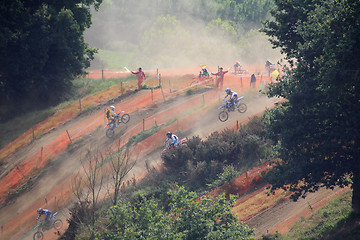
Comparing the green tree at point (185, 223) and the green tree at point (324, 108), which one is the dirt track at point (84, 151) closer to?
the green tree at point (324, 108)

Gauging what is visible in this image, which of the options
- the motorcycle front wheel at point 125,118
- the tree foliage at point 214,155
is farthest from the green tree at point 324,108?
the motorcycle front wheel at point 125,118

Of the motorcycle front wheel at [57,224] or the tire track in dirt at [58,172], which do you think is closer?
the motorcycle front wheel at [57,224]

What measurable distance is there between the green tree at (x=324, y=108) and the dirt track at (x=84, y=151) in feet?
14.3

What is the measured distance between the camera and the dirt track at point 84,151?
23.8m

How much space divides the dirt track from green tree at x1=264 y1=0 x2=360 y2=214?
4358 mm

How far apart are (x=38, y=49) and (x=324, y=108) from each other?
28912 millimetres

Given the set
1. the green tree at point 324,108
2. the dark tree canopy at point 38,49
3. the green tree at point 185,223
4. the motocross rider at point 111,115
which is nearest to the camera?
the green tree at point 185,223

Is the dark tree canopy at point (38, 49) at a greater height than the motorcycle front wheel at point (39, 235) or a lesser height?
greater

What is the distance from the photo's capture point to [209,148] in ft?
83.4

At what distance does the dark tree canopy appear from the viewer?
1320 inches

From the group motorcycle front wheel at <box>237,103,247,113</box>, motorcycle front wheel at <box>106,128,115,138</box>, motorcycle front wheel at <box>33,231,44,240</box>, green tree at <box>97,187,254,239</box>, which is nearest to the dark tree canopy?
motorcycle front wheel at <box>106,128,115,138</box>

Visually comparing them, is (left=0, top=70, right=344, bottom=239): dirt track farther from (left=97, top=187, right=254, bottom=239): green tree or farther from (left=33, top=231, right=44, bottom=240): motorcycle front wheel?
(left=97, top=187, right=254, bottom=239): green tree

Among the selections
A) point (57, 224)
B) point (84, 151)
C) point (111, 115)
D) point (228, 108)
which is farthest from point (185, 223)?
point (84, 151)

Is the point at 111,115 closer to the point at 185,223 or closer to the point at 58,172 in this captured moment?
the point at 58,172
